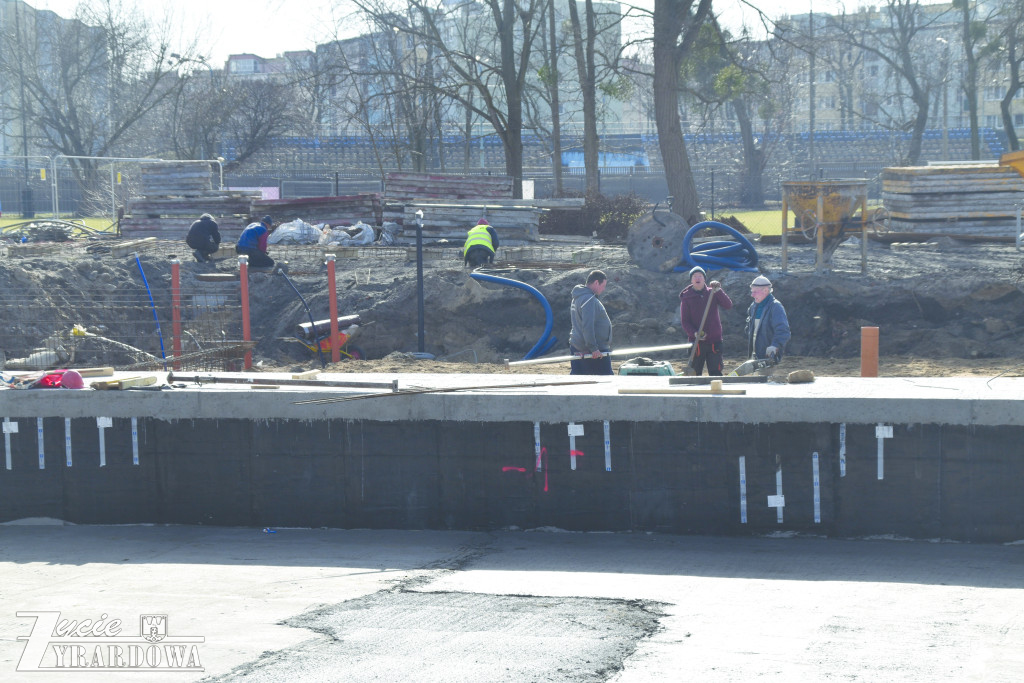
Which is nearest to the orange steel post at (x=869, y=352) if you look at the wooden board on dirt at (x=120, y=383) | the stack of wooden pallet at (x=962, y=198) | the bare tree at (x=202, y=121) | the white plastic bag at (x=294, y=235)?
the wooden board on dirt at (x=120, y=383)

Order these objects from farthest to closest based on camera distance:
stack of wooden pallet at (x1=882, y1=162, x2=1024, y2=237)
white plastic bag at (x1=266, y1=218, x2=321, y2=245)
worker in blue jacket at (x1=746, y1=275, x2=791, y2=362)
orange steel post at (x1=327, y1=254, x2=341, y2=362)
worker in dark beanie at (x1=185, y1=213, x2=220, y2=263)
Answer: white plastic bag at (x1=266, y1=218, x2=321, y2=245), stack of wooden pallet at (x1=882, y1=162, x2=1024, y2=237), worker in dark beanie at (x1=185, y1=213, x2=220, y2=263), orange steel post at (x1=327, y1=254, x2=341, y2=362), worker in blue jacket at (x1=746, y1=275, x2=791, y2=362)

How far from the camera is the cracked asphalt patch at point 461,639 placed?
4820 mm

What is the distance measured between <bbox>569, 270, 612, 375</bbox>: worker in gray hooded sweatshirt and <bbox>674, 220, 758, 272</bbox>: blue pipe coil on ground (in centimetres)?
782

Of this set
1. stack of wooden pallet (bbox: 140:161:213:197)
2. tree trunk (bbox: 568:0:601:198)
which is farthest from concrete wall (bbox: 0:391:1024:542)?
tree trunk (bbox: 568:0:601:198)

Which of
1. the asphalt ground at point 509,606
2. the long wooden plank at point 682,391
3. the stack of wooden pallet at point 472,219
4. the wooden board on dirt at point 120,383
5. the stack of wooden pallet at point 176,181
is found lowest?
the asphalt ground at point 509,606

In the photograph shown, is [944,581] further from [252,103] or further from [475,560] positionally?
[252,103]

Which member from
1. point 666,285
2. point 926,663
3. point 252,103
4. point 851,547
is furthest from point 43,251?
point 252,103

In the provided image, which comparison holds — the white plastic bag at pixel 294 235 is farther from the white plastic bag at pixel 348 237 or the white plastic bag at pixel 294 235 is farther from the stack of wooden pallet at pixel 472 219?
the stack of wooden pallet at pixel 472 219

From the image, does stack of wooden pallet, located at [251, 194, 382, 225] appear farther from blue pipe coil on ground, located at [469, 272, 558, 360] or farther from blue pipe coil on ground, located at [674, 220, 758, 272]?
blue pipe coil on ground, located at [674, 220, 758, 272]

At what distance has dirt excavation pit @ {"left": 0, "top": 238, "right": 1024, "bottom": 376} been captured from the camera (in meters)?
16.2

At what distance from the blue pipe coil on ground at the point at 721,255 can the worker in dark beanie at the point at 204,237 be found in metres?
8.83

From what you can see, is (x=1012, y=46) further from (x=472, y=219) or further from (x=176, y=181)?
(x=176, y=181)

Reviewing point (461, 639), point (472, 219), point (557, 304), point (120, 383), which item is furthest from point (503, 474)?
point (472, 219)

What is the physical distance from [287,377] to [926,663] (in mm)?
5449
